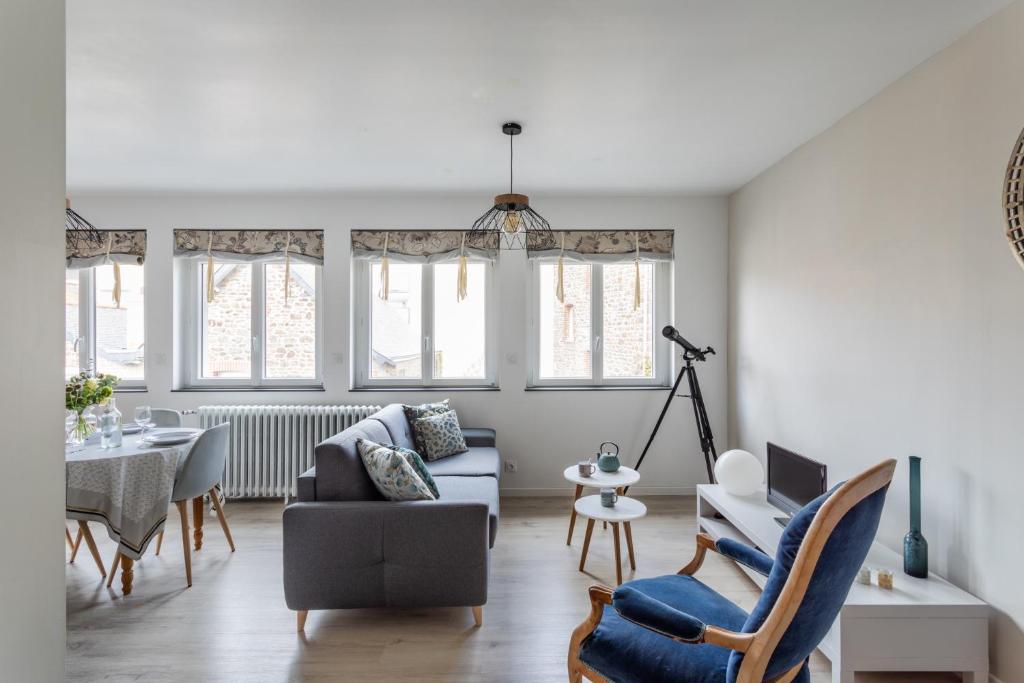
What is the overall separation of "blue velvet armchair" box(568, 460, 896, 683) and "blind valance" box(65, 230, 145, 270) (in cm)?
472

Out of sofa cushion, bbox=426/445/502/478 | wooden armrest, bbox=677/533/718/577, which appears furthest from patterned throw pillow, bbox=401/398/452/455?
wooden armrest, bbox=677/533/718/577

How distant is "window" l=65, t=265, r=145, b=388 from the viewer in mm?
4516

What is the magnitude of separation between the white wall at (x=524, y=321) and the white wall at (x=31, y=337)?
360 cm

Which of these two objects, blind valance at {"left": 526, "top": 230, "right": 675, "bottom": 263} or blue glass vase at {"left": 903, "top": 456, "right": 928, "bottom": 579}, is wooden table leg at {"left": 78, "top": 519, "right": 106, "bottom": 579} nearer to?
blind valance at {"left": 526, "top": 230, "right": 675, "bottom": 263}

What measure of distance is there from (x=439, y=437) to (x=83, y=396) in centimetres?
212

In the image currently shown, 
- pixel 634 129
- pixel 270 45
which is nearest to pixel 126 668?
pixel 270 45

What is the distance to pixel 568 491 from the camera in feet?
14.7

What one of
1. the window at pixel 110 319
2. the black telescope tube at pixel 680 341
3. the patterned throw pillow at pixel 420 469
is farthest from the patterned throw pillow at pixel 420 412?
the window at pixel 110 319

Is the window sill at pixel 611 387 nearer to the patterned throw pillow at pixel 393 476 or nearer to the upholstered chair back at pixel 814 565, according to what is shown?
the patterned throw pillow at pixel 393 476

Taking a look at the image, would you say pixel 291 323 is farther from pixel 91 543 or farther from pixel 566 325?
pixel 566 325

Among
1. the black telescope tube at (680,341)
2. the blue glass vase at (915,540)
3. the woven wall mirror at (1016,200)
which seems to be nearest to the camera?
the woven wall mirror at (1016,200)

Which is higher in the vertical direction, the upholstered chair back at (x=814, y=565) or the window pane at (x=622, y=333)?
the window pane at (x=622, y=333)

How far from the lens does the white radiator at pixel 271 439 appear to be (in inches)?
168

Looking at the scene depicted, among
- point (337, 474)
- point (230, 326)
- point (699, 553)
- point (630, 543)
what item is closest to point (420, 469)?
point (337, 474)
